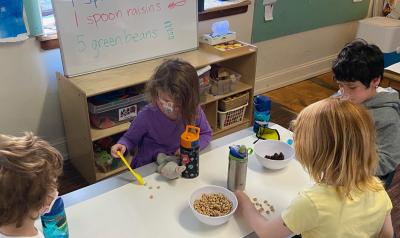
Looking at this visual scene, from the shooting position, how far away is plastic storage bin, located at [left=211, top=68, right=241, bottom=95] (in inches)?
105

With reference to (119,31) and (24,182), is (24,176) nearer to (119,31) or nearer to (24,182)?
(24,182)

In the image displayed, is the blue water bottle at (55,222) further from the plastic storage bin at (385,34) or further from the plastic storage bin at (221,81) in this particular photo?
the plastic storage bin at (385,34)

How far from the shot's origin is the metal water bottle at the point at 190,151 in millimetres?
1179

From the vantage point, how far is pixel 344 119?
92cm

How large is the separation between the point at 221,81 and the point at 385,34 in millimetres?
1998

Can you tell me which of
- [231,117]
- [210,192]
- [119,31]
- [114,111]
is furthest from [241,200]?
[231,117]

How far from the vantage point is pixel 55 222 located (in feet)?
3.05

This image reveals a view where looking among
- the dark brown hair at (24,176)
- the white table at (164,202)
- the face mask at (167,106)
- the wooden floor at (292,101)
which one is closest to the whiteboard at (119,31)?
the wooden floor at (292,101)

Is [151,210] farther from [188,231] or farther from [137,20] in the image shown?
[137,20]

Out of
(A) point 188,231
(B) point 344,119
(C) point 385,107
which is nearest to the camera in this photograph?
(B) point 344,119

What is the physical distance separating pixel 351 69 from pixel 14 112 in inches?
72.6

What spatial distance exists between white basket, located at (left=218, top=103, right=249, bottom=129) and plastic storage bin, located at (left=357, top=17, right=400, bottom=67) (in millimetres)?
1785

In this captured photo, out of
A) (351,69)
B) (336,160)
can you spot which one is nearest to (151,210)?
(336,160)

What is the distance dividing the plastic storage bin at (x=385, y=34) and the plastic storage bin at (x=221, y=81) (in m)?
1.84
